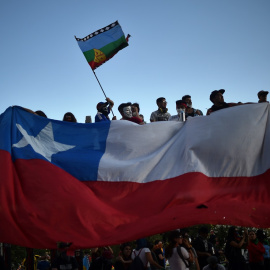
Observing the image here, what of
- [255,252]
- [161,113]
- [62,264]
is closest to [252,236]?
[255,252]

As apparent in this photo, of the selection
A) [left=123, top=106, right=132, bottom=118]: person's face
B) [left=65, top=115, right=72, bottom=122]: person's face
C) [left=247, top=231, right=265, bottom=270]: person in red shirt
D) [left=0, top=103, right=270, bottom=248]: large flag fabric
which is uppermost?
[left=123, top=106, right=132, bottom=118]: person's face

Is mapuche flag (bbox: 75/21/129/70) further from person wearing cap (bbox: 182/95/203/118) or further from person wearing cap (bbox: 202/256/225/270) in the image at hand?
person wearing cap (bbox: 202/256/225/270)

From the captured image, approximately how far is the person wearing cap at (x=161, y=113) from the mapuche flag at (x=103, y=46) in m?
1.53

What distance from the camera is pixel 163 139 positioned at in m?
7.03

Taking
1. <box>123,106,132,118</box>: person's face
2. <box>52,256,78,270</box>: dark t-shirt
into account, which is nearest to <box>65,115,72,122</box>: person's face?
<box>123,106,132,118</box>: person's face

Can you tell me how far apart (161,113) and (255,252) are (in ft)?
13.1

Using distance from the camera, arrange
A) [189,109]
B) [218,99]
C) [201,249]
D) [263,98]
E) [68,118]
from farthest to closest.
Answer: [189,109]
[263,98]
[201,249]
[68,118]
[218,99]

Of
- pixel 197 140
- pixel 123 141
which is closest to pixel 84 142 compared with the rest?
pixel 123 141

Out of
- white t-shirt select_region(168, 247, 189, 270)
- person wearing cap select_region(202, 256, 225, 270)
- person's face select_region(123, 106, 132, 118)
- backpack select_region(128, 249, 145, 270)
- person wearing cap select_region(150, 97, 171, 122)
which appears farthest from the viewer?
person wearing cap select_region(150, 97, 171, 122)

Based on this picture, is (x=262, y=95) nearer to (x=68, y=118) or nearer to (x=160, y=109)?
(x=160, y=109)

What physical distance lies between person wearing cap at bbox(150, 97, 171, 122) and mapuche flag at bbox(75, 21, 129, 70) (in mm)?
1526

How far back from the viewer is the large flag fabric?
5.70m

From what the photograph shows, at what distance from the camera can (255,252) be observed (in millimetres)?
10828

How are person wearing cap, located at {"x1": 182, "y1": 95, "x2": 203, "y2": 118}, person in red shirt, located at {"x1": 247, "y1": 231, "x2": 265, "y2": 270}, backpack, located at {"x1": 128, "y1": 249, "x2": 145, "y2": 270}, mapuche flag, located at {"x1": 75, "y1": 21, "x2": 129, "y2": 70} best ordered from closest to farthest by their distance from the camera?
backpack, located at {"x1": 128, "y1": 249, "x2": 145, "y2": 270}, person wearing cap, located at {"x1": 182, "y1": 95, "x2": 203, "y2": 118}, mapuche flag, located at {"x1": 75, "y1": 21, "x2": 129, "y2": 70}, person in red shirt, located at {"x1": 247, "y1": 231, "x2": 265, "y2": 270}
